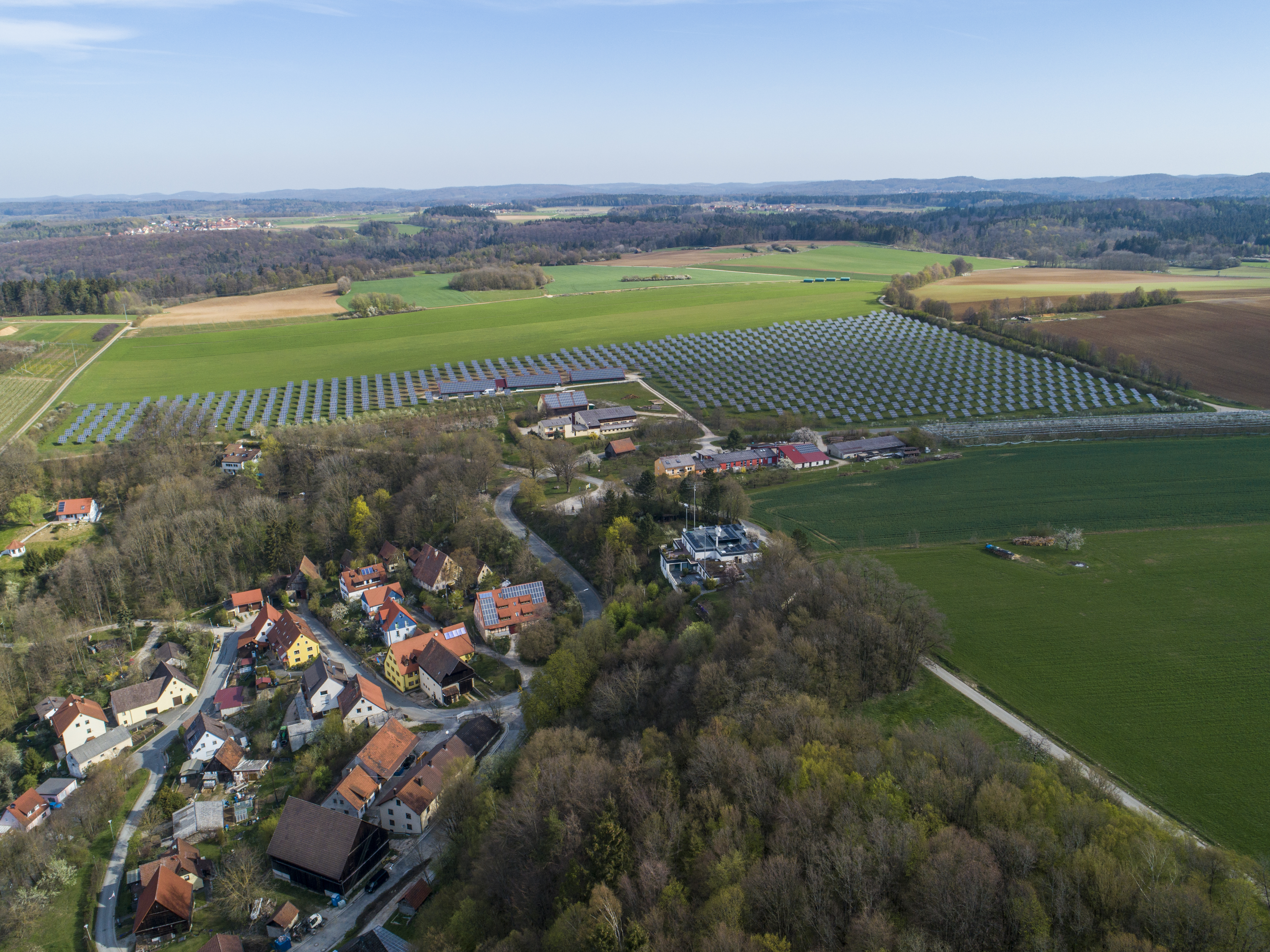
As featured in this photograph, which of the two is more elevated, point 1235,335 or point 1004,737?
point 1235,335

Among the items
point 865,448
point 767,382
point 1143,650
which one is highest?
point 767,382

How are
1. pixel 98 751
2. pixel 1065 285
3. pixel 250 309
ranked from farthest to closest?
pixel 250 309 → pixel 1065 285 → pixel 98 751

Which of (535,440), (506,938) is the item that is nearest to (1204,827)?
(506,938)

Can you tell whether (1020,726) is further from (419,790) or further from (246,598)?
(246,598)

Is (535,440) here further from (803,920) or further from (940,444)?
(803,920)

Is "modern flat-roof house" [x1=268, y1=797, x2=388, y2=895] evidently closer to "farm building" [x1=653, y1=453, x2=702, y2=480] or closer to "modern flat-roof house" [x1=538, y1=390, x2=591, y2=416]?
"farm building" [x1=653, y1=453, x2=702, y2=480]

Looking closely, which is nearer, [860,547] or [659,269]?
[860,547]

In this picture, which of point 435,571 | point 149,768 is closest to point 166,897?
point 149,768
